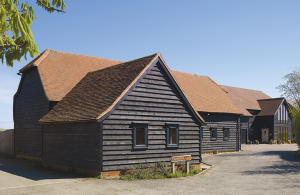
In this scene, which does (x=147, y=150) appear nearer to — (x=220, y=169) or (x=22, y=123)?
(x=220, y=169)

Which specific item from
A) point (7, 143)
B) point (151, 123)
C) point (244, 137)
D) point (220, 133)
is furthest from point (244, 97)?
point (151, 123)

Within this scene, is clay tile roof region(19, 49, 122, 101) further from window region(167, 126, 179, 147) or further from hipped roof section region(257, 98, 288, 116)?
hipped roof section region(257, 98, 288, 116)

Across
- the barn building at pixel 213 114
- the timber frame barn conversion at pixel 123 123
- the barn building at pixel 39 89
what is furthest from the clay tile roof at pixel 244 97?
the timber frame barn conversion at pixel 123 123

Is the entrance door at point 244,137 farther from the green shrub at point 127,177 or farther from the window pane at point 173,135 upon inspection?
the green shrub at point 127,177

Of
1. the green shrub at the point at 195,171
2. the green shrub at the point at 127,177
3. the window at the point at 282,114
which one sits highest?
the window at the point at 282,114

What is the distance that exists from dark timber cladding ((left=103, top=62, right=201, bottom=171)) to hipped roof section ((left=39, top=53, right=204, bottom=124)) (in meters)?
0.46

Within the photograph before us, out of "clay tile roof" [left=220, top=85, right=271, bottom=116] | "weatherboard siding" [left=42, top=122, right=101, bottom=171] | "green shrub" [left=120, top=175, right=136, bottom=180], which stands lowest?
"green shrub" [left=120, top=175, right=136, bottom=180]

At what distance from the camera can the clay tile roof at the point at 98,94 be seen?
14547 millimetres

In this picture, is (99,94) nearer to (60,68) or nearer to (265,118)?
(60,68)

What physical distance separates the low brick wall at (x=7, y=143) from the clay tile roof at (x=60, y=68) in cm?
586

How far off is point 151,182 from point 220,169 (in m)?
6.35

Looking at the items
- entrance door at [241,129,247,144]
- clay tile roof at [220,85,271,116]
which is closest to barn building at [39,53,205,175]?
entrance door at [241,129,247,144]

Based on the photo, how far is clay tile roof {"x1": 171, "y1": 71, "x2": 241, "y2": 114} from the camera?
2747 centimetres

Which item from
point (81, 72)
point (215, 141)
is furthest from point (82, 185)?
A: point (215, 141)
